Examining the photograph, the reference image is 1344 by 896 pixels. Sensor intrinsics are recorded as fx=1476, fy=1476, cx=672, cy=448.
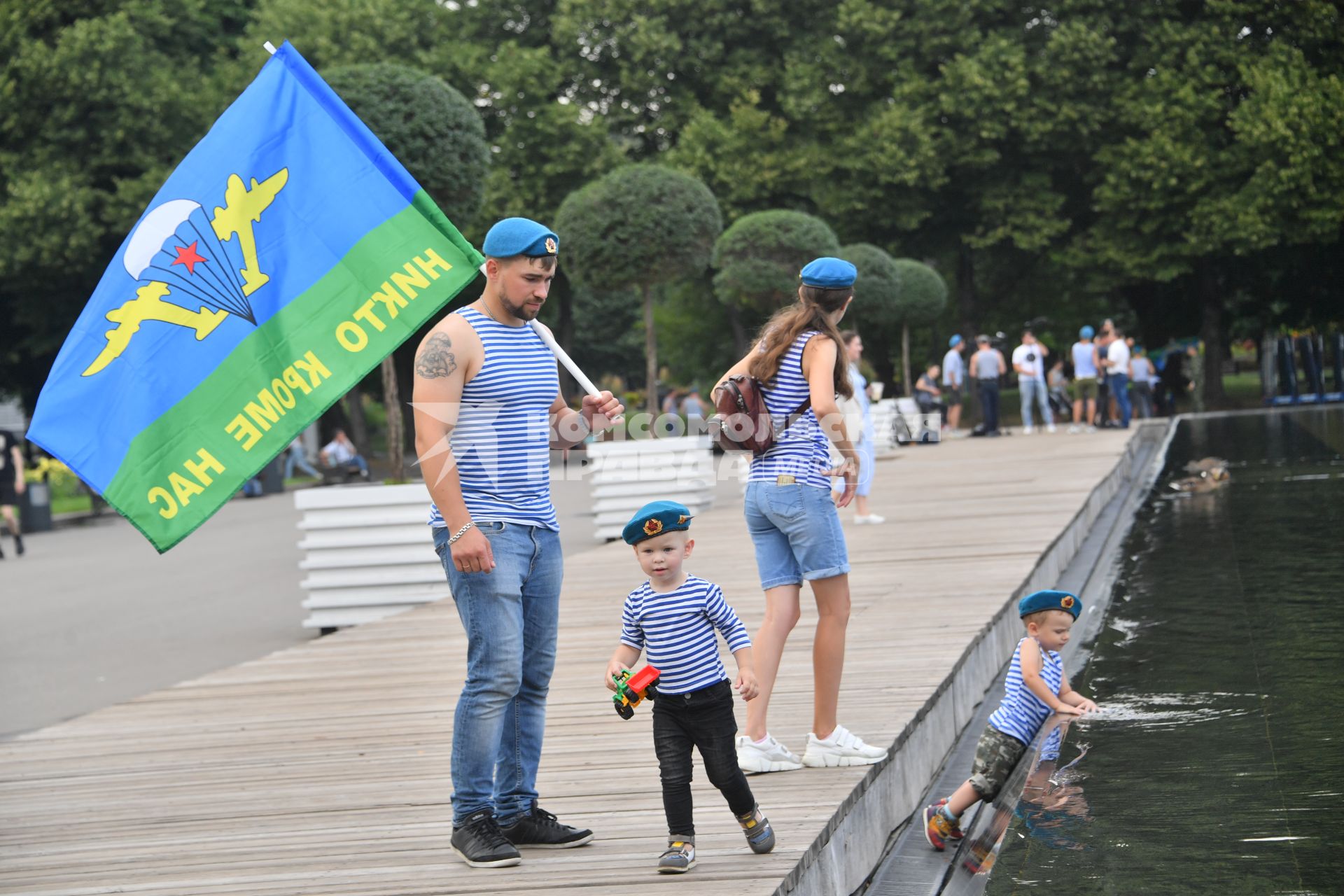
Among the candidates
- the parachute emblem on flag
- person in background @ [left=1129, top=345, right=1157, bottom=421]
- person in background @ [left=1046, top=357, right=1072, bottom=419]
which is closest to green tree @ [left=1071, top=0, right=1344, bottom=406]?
person in background @ [left=1046, top=357, right=1072, bottom=419]

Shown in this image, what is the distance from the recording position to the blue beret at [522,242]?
4.30 metres

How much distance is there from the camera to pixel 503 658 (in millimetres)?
4305

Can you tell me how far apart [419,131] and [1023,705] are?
342 inches

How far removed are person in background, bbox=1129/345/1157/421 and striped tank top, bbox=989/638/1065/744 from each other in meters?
30.4

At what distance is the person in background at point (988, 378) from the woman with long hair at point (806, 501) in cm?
2300

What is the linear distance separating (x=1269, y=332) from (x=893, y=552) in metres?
37.8

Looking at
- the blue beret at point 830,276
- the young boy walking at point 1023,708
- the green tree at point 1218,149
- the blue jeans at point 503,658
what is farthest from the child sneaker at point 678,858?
the green tree at point 1218,149

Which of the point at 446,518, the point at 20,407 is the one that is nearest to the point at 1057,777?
the point at 446,518

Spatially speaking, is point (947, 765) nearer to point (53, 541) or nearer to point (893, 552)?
point (893, 552)

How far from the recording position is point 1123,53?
4181 cm

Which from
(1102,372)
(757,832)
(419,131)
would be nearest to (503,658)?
(757,832)

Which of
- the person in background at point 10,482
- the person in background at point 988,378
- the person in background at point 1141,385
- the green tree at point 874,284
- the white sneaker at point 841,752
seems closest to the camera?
the white sneaker at point 841,752

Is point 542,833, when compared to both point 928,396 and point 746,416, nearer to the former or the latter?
point 746,416

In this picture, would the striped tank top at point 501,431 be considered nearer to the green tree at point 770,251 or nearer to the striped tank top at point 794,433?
the striped tank top at point 794,433
